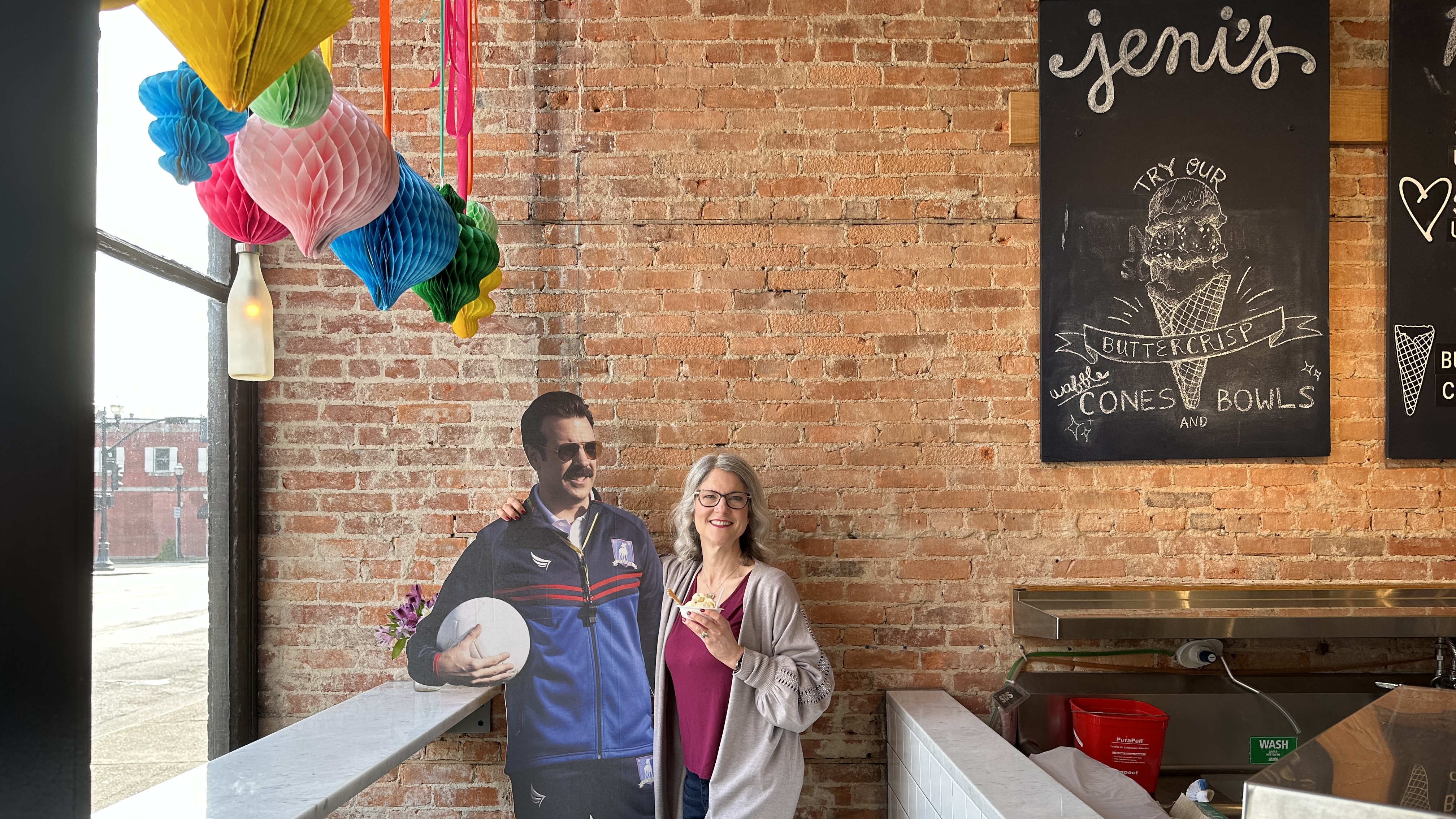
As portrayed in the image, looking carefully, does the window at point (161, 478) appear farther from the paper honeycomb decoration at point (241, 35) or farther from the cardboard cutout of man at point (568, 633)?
the paper honeycomb decoration at point (241, 35)

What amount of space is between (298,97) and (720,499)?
1781 mm

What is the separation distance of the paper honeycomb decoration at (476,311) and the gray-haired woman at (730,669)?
822 mm

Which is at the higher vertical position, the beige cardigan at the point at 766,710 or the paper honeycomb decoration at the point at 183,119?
the paper honeycomb decoration at the point at 183,119

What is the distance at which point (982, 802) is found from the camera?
197 centimetres

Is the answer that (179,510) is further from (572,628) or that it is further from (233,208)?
(233,208)

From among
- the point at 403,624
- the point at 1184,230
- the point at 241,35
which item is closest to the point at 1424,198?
the point at 1184,230

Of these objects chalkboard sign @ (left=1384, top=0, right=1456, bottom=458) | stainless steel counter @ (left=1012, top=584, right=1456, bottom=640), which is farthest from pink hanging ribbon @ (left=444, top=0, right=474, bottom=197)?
chalkboard sign @ (left=1384, top=0, right=1456, bottom=458)

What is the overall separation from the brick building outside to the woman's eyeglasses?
5.12 feet

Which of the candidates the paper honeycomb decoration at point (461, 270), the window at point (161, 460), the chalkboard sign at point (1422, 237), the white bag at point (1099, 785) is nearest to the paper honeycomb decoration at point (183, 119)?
the paper honeycomb decoration at point (461, 270)

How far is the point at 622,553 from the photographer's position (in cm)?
282

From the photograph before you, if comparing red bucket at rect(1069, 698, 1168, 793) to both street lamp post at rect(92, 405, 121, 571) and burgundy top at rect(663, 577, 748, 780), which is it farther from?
street lamp post at rect(92, 405, 121, 571)

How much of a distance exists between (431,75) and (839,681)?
8.32ft

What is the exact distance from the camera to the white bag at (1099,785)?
215 centimetres

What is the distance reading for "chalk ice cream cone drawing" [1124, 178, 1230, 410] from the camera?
9.67 feet
